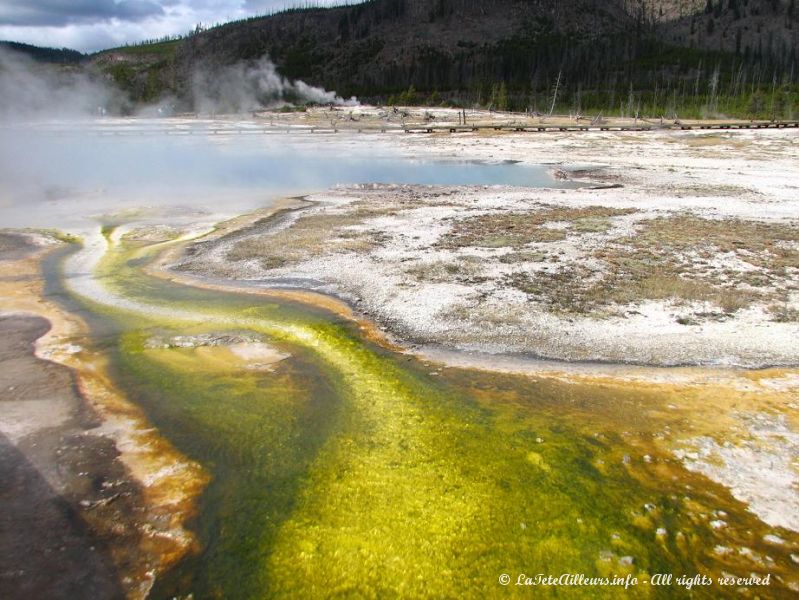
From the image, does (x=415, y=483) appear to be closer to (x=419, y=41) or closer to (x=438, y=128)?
(x=438, y=128)

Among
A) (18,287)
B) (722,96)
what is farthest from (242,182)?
(722,96)

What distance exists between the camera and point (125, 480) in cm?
471

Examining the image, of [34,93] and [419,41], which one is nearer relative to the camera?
[34,93]

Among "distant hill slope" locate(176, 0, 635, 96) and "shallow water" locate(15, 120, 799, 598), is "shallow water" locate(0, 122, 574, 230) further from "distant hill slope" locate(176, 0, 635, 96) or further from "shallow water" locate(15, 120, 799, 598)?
"distant hill slope" locate(176, 0, 635, 96)

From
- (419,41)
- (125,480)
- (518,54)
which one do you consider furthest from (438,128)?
(419,41)

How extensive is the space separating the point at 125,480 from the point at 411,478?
8.04 ft

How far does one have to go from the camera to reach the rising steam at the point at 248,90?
9838cm

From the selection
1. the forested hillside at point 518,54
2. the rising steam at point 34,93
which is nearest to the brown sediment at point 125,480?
the rising steam at point 34,93

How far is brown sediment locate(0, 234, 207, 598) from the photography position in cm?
397

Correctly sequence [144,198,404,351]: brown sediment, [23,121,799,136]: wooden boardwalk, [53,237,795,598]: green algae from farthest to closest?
[23,121,799,136]: wooden boardwalk
[144,198,404,351]: brown sediment
[53,237,795,598]: green algae

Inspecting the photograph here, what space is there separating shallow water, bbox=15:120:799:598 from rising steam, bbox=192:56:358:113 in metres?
89.4

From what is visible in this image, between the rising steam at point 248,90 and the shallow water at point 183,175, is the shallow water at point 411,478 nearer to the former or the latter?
the shallow water at point 183,175

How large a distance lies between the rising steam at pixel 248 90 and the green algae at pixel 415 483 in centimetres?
8966

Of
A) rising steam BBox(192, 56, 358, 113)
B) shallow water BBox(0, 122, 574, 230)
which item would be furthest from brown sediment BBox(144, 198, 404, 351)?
rising steam BBox(192, 56, 358, 113)
